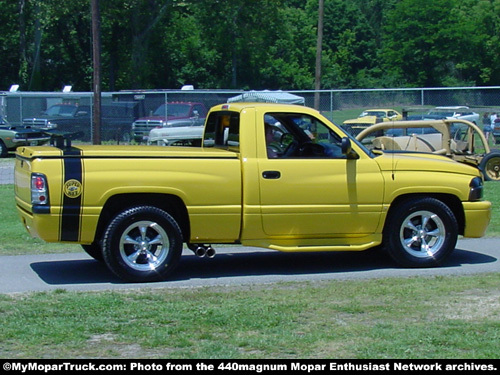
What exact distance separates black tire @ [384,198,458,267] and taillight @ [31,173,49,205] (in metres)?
3.75

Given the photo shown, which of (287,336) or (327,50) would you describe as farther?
(327,50)

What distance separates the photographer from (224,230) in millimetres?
8656

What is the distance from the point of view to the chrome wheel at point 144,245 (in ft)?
27.8

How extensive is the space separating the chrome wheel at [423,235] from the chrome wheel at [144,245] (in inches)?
108

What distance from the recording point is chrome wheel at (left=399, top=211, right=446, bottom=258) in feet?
30.4

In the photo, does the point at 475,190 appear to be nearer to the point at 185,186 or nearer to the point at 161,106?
the point at 185,186

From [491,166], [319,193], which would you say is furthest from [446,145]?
[319,193]

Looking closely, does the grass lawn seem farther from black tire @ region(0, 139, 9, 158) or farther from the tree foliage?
the tree foliage

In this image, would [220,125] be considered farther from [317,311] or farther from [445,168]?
[317,311]

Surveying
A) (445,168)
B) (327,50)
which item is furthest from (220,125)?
(327,50)

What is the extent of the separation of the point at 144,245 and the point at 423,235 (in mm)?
3189

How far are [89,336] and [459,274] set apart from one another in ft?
14.6

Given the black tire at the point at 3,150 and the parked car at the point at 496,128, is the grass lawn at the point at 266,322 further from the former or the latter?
the black tire at the point at 3,150

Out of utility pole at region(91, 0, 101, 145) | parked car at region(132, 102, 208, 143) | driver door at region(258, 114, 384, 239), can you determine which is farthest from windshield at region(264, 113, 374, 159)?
parked car at region(132, 102, 208, 143)
